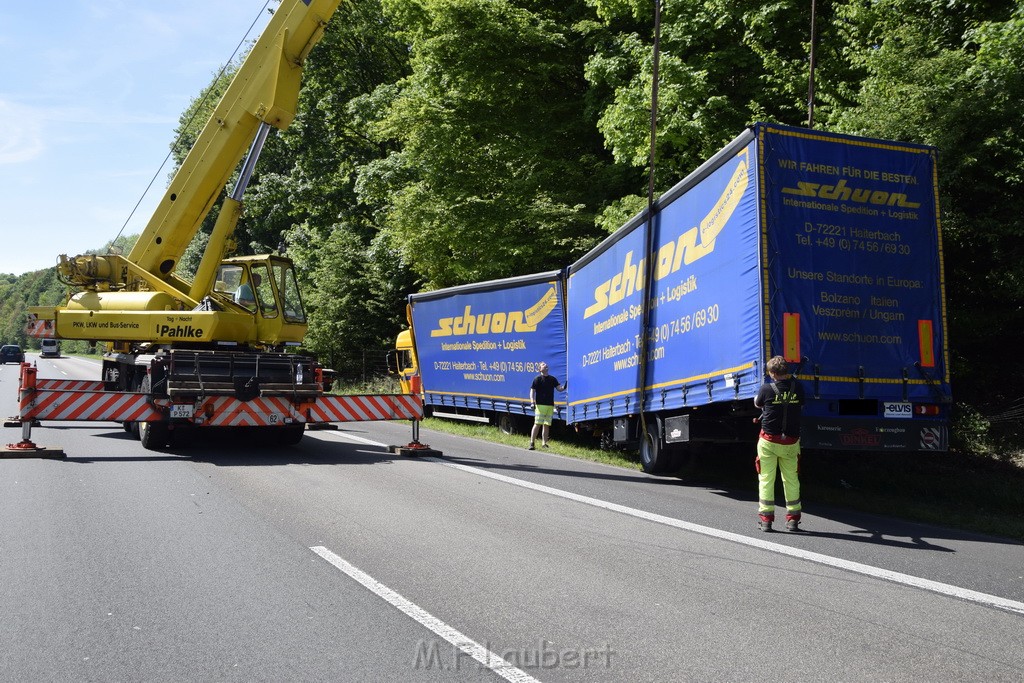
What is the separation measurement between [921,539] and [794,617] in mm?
3242

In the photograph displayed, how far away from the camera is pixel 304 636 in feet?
15.6

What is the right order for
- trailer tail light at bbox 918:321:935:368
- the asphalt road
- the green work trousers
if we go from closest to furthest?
the asphalt road → the green work trousers → trailer tail light at bbox 918:321:935:368

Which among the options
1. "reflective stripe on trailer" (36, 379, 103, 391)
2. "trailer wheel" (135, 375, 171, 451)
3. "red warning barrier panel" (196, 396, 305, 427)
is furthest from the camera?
"reflective stripe on trailer" (36, 379, 103, 391)

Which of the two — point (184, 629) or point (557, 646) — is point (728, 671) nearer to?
point (557, 646)

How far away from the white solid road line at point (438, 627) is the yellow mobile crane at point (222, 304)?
7.22 metres

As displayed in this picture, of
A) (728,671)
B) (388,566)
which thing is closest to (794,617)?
(728,671)

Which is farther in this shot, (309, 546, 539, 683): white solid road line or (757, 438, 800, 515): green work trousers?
(757, 438, 800, 515): green work trousers

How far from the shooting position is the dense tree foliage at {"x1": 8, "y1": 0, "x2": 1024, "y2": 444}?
1278 cm

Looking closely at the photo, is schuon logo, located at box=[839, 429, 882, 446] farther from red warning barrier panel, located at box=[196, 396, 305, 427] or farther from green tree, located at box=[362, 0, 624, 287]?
green tree, located at box=[362, 0, 624, 287]

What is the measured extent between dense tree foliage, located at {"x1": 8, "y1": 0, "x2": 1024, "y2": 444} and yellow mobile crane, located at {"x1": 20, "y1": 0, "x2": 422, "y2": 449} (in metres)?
8.08

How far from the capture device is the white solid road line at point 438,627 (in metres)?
4.23

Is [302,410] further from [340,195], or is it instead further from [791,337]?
[340,195]

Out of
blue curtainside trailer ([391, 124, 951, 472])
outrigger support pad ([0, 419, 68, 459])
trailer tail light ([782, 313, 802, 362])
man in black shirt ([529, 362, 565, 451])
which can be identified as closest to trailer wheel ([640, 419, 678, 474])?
blue curtainside trailer ([391, 124, 951, 472])

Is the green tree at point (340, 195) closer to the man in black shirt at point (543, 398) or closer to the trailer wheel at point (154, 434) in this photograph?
the man in black shirt at point (543, 398)
